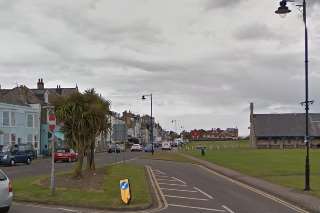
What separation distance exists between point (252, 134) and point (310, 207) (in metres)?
125

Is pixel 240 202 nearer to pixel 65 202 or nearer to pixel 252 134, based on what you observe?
pixel 65 202

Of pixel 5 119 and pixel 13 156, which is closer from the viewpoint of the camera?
pixel 13 156

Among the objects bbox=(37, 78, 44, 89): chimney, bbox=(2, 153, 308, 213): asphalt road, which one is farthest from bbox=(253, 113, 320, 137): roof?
bbox=(2, 153, 308, 213): asphalt road

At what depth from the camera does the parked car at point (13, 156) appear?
49562 millimetres

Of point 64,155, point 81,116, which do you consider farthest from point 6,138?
point 81,116

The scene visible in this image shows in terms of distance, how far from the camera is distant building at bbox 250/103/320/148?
5340 inches

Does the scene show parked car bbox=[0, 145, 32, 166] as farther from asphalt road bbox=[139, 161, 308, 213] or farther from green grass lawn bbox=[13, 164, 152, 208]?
green grass lawn bbox=[13, 164, 152, 208]

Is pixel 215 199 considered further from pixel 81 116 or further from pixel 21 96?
pixel 21 96

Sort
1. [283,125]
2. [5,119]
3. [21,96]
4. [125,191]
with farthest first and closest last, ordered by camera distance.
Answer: [283,125] < [21,96] < [5,119] < [125,191]

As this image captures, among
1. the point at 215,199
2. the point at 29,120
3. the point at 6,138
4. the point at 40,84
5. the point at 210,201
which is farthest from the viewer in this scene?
the point at 40,84

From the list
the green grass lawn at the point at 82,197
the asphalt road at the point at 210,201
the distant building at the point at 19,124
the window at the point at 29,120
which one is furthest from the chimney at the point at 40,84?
the green grass lawn at the point at 82,197

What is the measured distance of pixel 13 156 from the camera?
166 ft

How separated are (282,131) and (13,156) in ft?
317

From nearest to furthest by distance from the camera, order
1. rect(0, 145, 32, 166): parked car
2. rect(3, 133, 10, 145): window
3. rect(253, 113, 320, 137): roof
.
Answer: rect(0, 145, 32, 166): parked car
rect(3, 133, 10, 145): window
rect(253, 113, 320, 137): roof
